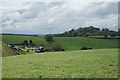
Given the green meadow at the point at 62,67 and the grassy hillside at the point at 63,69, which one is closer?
the grassy hillside at the point at 63,69

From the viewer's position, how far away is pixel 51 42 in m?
107

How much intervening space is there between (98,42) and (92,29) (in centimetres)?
7978

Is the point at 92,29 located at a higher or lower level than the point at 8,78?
higher

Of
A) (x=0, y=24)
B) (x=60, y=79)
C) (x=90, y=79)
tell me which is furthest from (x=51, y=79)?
(x=0, y=24)

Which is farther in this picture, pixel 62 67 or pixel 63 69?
pixel 62 67

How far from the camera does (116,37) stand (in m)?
128

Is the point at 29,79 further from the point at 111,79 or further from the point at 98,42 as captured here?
the point at 98,42

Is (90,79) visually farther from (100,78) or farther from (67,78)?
(67,78)

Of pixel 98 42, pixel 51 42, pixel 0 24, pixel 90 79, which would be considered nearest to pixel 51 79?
pixel 90 79

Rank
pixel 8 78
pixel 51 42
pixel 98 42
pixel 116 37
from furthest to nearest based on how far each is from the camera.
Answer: pixel 116 37, pixel 98 42, pixel 51 42, pixel 8 78

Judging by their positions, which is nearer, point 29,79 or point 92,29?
point 29,79

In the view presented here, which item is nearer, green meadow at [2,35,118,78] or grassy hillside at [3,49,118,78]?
grassy hillside at [3,49,118,78]

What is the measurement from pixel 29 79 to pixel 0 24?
3563 mm

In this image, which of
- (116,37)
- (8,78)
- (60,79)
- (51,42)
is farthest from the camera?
(116,37)
